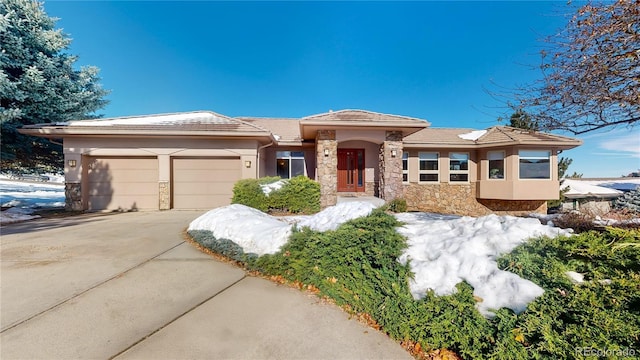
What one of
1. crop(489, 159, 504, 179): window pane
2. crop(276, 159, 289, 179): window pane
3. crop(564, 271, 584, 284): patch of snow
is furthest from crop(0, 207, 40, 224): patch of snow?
crop(489, 159, 504, 179): window pane

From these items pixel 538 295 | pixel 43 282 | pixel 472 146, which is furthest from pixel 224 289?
pixel 472 146

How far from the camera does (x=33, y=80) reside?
10.1 meters

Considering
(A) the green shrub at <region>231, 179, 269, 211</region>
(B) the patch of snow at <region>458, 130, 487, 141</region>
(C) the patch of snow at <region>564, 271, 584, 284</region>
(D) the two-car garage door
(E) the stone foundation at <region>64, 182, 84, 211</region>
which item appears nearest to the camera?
(C) the patch of snow at <region>564, 271, 584, 284</region>

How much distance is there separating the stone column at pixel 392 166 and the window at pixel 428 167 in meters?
3.77

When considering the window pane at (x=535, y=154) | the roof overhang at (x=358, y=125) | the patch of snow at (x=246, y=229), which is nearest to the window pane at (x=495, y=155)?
the window pane at (x=535, y=154)

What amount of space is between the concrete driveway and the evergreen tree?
9.33m

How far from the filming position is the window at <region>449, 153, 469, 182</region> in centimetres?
1378

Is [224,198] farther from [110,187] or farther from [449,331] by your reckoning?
[449,331]

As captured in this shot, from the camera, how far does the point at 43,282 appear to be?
11.8 feet

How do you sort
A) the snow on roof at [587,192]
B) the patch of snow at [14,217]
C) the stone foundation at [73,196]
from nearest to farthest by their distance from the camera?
the patch of snow at [14,217] < the stone foundation at [73,196] < the snow on roof at [587,192]

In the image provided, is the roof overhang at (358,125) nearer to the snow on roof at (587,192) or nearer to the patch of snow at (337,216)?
the patch of snow at (337,216)

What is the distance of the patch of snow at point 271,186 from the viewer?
8.43m

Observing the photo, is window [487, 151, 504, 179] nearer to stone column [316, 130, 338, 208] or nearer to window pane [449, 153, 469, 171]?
window pane [449, 153, 469, 171]

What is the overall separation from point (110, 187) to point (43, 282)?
8.21m
